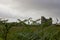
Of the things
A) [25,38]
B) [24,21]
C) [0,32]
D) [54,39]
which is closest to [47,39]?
[54,39]

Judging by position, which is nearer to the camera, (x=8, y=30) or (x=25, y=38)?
(x=25, y=38)

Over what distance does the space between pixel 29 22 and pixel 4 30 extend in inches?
12.2

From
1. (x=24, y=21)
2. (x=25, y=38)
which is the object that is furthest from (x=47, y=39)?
(x=24, y=21)

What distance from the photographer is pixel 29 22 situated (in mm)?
2023

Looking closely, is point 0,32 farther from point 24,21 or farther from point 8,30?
point 24,21

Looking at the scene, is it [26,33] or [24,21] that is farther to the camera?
[24,21]

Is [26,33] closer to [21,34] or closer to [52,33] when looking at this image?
[21,34]

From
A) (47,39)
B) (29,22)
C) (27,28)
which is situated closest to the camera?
(47,39)

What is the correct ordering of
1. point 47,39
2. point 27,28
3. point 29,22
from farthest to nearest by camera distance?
point 29,22, point 27,28, point 47,39

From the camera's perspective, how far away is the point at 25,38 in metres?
1.70

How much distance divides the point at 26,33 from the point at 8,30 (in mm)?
195

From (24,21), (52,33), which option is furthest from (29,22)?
(52,33)

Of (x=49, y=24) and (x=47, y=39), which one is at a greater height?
(x=49, y=24)

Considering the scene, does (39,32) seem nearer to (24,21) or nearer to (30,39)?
(30,39)
